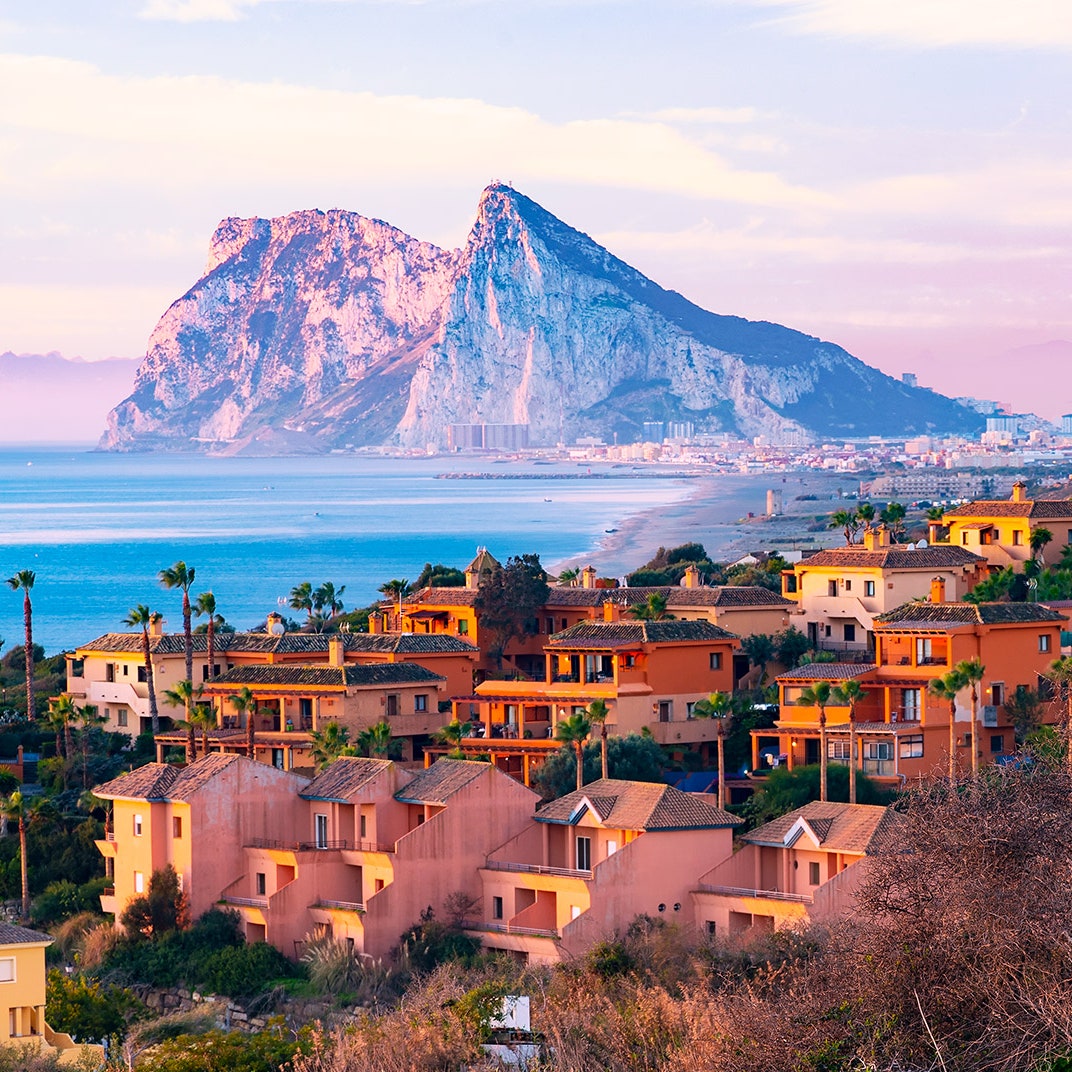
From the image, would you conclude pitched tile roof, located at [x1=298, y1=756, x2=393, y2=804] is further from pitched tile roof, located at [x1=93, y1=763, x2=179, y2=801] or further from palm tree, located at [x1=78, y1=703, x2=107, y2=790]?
palm tree, located at [x1=78, y1=703, x2=107, y2=790]

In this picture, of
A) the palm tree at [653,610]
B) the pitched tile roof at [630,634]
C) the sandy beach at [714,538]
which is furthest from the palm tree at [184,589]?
the sandy beach at [714,538]

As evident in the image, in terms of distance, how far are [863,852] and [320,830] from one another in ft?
32.7

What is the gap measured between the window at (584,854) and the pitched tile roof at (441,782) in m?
1.99

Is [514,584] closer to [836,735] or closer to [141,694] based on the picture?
[141,694]

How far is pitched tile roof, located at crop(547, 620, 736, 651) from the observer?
49312 millimetres

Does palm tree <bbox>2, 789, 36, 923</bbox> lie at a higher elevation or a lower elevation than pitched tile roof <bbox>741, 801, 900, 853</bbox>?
lower

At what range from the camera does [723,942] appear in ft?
113

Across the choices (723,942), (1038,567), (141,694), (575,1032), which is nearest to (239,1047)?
(575,1032)

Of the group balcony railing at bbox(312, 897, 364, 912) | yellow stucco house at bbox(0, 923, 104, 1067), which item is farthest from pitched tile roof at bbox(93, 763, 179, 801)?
yellow stucco house at bbox(0, 923, 104, 1067)

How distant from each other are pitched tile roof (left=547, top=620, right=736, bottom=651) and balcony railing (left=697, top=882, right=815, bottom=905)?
1272cm

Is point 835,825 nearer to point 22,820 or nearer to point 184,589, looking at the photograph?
point 22,820

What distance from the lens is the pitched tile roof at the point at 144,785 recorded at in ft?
131

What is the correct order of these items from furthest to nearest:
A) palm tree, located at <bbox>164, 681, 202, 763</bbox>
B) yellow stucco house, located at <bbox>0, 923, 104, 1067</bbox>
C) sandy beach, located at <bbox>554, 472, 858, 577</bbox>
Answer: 1. sandy beach, located at <bbox>554, 472, 858, 577</bbox>
2. palm tree, located at <bbox>164, 681, 202, 763</bbox>
3. yellow stucco house, located at <bbox>0, 923, 104, 1067</bbox>

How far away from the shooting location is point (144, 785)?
40.2 metres
